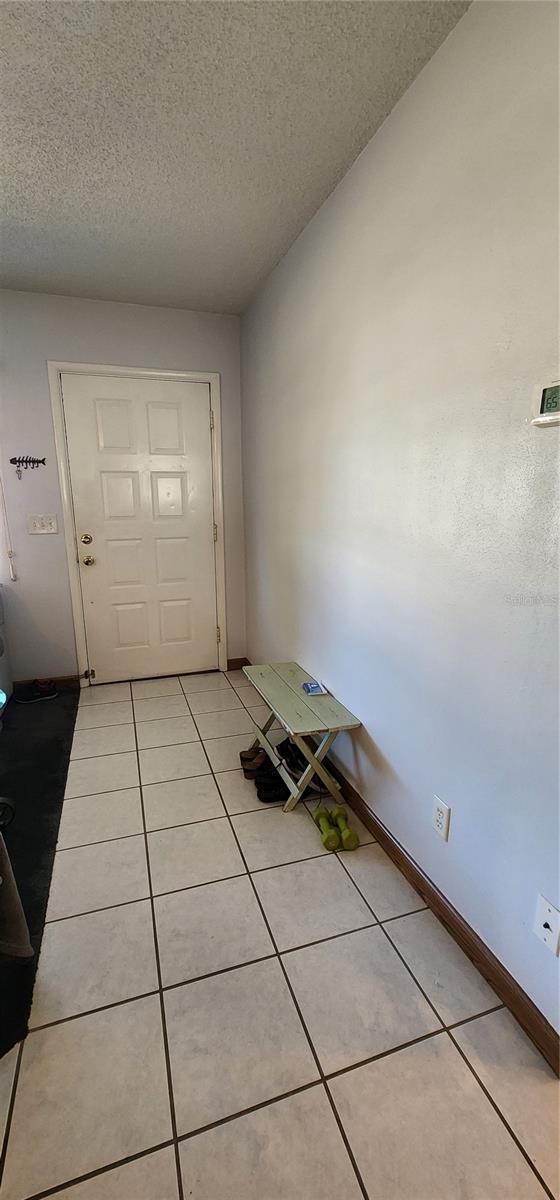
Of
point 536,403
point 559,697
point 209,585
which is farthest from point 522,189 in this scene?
point 209,585

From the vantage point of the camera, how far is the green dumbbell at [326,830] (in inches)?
70.5

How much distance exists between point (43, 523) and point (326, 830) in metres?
2.48

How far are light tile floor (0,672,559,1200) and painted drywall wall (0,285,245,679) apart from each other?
166 centimetres

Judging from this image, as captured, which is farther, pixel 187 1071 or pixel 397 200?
pixel 397 200

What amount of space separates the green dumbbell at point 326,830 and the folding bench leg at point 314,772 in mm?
96

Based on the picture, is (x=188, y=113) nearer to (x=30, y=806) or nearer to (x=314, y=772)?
(x=314, y=772)

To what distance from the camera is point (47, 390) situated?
9.46ft

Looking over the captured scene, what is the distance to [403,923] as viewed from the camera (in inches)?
58.6

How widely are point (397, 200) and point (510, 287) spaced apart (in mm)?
656

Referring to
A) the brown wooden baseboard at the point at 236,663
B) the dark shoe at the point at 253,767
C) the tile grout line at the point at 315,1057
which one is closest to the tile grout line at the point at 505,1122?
the tile grout line at the point at 315,1057

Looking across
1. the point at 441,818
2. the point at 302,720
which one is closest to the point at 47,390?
the point at 302,720

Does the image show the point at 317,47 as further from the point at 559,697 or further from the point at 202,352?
the point at 202,352

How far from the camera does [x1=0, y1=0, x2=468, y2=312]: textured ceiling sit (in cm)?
117

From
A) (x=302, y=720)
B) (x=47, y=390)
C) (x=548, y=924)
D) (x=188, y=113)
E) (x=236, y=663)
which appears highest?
(x=188, y=113)
